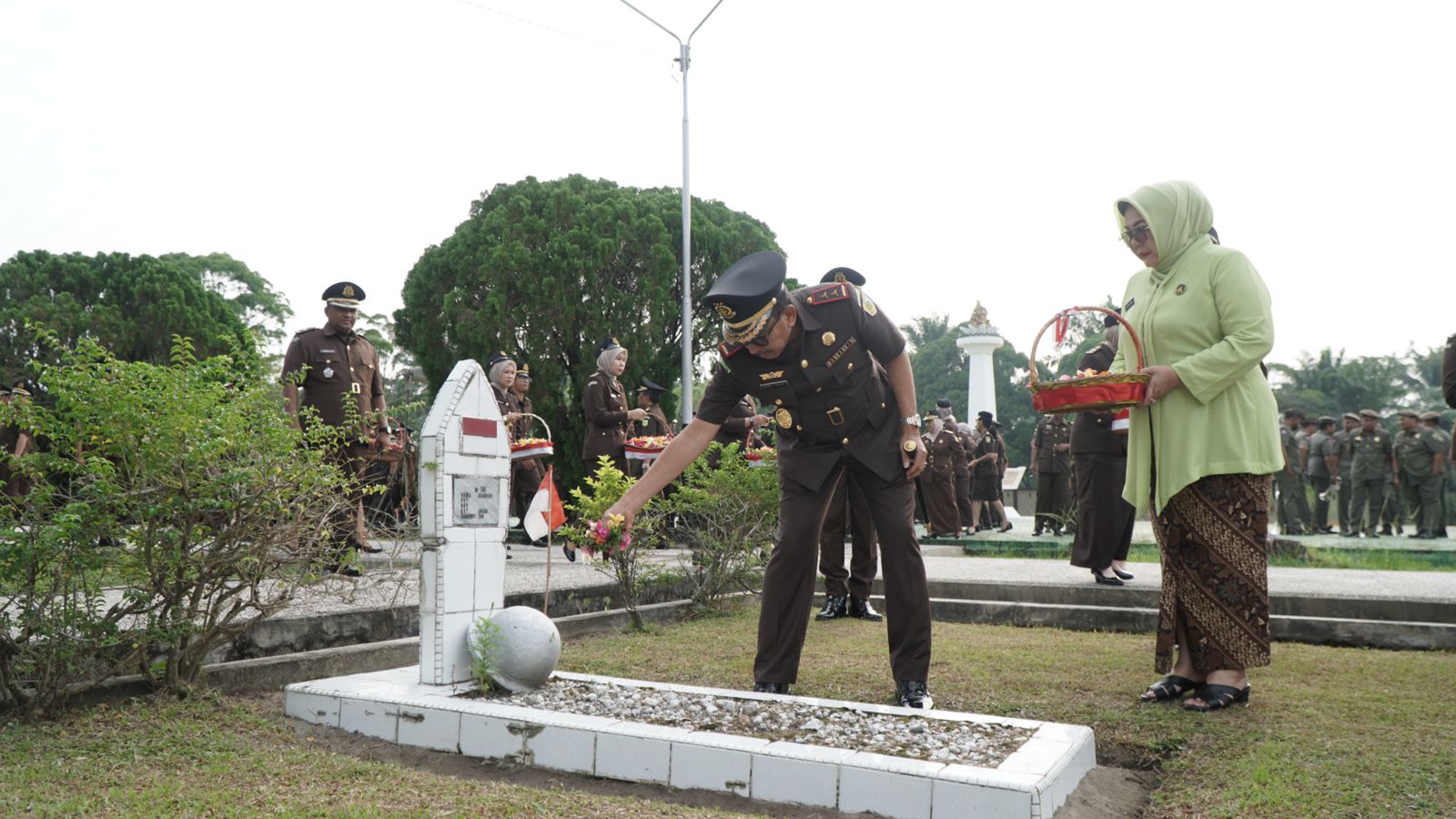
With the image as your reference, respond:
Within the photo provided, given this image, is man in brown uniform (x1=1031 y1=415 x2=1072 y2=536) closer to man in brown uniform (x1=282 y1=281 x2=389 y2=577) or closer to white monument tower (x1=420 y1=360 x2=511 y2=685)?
man in brown uniform (x1=282 y1=281 x2=389 y2=577)

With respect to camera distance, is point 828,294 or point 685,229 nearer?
point 828,294

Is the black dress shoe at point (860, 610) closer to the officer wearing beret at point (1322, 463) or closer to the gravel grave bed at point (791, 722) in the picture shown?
the gravel grave bed at point (791, 722)

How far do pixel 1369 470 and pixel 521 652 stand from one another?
16596 millimetres

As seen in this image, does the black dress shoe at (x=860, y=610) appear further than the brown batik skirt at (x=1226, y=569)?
Yes

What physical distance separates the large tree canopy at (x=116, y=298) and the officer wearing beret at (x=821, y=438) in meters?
36.4

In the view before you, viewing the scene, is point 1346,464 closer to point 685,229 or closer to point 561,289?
point 685,229

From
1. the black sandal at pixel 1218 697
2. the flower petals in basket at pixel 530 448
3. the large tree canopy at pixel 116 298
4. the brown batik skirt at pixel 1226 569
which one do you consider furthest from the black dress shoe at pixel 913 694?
the large tree canopy at pixel 116 298

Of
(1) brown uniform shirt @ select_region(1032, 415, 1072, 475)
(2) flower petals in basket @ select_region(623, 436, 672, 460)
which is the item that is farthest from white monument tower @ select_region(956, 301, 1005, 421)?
(2) flower petals in basket @ select_region(623, 436, 672, 460)

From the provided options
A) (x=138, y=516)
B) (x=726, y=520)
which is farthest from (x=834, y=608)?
(x=138, y=516)

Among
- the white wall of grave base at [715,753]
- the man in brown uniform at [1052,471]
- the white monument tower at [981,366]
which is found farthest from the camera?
the white monument tower at [981,366]

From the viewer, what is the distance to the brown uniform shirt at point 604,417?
11656 millimetres

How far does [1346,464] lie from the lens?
1831 cm

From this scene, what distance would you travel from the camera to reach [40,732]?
3.96 metres

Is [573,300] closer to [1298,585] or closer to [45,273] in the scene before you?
[45,273]
